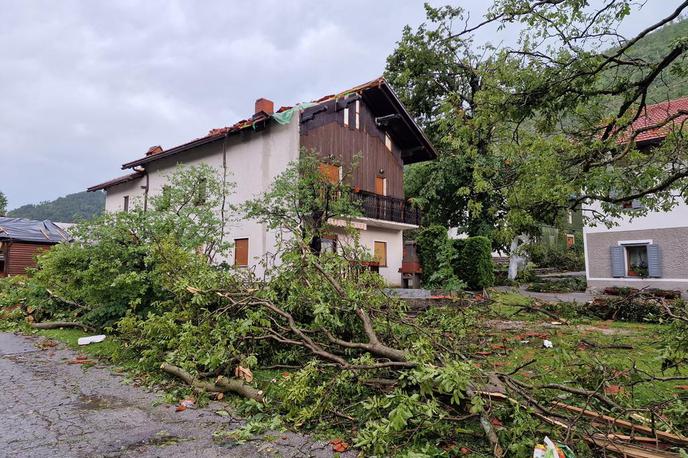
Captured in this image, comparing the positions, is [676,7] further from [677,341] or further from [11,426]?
[11,426]

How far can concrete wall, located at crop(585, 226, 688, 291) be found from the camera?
14781mm

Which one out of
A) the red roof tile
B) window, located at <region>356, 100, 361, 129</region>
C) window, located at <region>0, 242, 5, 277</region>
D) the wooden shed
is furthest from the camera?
window, located at <region>0, 242, 5, 277</region>

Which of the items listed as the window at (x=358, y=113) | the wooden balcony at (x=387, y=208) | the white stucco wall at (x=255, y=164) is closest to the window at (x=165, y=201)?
the white stucco wall at (x=255, y=164)

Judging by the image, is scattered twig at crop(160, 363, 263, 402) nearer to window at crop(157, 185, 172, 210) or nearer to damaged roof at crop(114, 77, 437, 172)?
window at crop(157, 185, 172, 210)

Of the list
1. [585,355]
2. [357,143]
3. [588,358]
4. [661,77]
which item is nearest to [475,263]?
[357,143]

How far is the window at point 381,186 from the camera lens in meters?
18.3

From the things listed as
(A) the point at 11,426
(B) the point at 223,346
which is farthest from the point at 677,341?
(A) the point at 11,426

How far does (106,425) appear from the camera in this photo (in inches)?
134

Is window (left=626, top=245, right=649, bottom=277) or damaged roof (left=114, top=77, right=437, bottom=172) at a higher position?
damaged roof (left=114, top=77, right=437, bottom=172)

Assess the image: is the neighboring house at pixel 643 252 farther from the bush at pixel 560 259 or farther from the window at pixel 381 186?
the bush at pixel 560 259

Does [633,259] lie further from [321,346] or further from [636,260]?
[321,346]

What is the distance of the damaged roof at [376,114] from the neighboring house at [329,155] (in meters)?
0.04

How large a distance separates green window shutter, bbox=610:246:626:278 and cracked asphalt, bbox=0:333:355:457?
17128mm

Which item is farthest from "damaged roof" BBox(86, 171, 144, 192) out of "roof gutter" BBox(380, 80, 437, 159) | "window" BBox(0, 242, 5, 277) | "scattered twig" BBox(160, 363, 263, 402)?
"scattered twig" BBox(160, 363, 263, 402)
